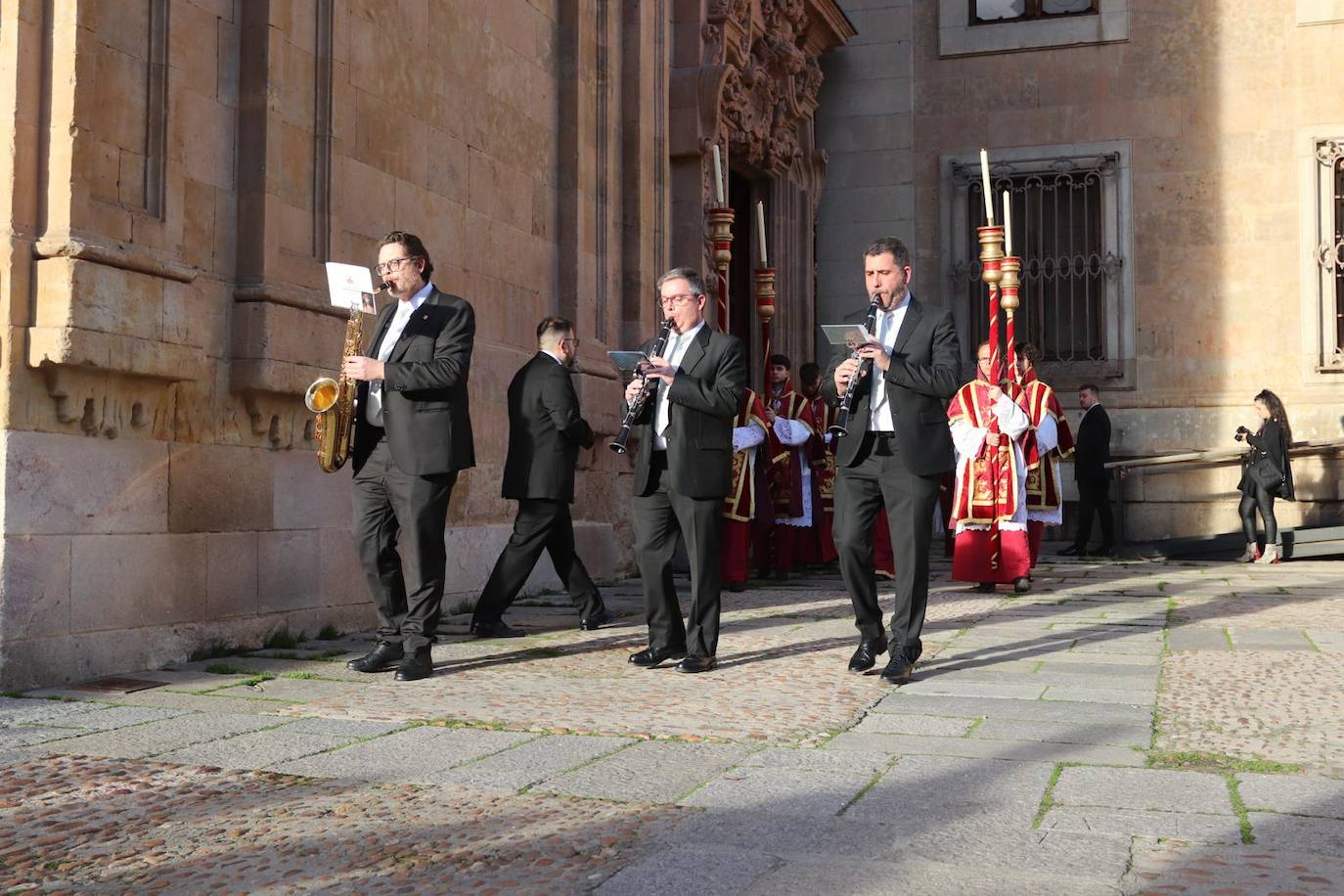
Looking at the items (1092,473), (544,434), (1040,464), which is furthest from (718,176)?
(1092,473)

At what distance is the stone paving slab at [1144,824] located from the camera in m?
3.59

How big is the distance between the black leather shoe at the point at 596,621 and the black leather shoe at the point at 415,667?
6.47 feet

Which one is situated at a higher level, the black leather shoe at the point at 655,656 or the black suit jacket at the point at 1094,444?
the black suit jacket at the point at 1094,444

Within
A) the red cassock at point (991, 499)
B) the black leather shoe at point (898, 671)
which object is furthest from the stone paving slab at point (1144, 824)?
the red cassock at point (991, 499)

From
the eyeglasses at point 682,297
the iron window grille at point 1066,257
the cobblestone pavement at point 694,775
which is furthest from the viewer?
the iron window grille at point 1066,257

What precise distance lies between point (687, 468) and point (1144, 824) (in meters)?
3.10

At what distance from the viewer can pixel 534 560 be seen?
8.11 meters

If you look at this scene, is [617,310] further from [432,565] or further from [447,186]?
[432,565]

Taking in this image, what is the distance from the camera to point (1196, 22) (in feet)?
54.7

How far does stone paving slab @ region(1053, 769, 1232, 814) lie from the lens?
12.8 feet

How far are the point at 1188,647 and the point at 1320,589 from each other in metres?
3.95

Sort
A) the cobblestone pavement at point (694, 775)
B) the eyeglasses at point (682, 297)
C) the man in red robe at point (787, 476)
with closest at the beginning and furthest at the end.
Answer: the cobblestone pavement at point (694, 775) → the eyeglasses at point (682, 297) → the man in red robe at point (787, 476)

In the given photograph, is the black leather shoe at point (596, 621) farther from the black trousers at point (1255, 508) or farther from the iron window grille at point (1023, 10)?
the iron window grille at point (1023, 10)

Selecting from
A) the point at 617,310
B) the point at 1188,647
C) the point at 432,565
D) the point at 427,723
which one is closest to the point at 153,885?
the point at 427,723
